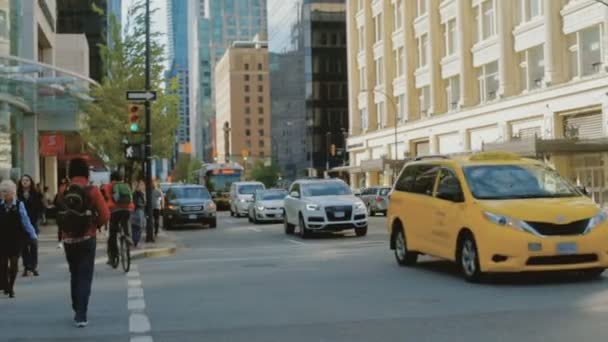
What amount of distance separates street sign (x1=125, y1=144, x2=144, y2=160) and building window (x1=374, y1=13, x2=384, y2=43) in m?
52.7

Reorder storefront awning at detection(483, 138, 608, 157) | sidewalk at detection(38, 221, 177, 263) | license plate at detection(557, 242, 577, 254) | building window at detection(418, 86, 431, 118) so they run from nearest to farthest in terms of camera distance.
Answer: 1. license plate at detection(557, 242, 577, 254)
2. sidewalk at detection(38, 221, 177, 263)
3. storefront awning at detection(483, 138, 608, 157)
4. building window at detection(418, 86, 431, 118)

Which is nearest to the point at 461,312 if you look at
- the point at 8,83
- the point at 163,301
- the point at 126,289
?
the point at 163,301

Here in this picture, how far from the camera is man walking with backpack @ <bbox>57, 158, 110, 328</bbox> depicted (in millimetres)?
9538

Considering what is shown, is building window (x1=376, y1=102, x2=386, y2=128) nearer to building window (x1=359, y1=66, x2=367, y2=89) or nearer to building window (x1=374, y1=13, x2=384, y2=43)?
building window (x1=359, y1=66, x2=367, y2=89)

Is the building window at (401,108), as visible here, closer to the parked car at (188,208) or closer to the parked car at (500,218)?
the parked car at (188,208)

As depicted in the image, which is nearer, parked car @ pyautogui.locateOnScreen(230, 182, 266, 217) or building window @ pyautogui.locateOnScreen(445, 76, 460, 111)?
parked car @ pyautogui.locateOnScreen(230, 182, 266, 217)

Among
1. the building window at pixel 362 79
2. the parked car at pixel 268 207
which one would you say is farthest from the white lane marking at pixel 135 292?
the building window at pixel 362 79

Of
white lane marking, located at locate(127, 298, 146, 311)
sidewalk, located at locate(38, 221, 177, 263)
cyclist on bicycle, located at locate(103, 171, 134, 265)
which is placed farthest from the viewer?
sidewalk, located at locate(38, 221, 177, 263)

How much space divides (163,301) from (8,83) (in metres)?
22.9

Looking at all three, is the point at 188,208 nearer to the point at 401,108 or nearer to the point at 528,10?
the point at 528,10

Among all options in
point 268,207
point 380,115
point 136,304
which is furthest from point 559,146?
point 380,115

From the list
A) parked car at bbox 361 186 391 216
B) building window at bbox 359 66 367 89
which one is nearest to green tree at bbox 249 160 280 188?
building window at bbox 359 66 367 89

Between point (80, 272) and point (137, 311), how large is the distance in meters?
1.34

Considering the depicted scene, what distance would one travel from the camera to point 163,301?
1167cm
